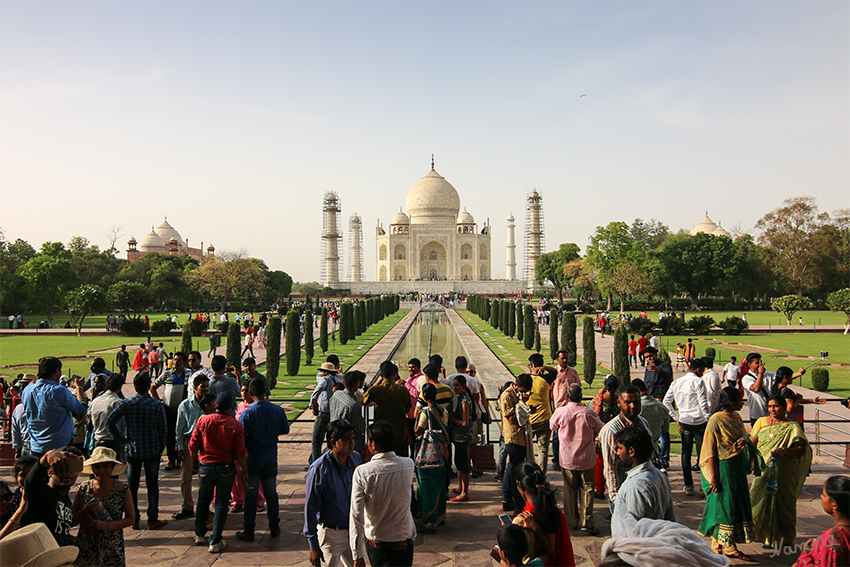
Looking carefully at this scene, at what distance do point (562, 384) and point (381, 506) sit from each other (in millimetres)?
3299

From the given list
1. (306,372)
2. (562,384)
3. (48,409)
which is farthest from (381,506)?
(306,372)

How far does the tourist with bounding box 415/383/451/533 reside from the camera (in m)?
4.06

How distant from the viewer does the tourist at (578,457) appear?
4004 millimetres

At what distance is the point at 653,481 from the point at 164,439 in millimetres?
3338

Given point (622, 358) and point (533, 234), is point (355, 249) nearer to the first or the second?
point (533, 234)

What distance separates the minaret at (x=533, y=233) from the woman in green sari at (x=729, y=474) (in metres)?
55.8

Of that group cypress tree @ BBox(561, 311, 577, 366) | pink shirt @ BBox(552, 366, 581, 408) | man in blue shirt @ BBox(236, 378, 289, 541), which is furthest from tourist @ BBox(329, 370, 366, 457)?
cypress tree @ BBox(561, 311, 577, 366)

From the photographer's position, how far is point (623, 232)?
1307 inches

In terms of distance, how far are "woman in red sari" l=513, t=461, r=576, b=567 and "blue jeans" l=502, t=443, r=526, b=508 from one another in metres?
1.78

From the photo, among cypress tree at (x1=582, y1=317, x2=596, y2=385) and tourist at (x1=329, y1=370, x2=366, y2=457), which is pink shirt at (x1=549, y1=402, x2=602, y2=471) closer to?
tourist at (x1=329, y1=370, x2=366, y2=457)

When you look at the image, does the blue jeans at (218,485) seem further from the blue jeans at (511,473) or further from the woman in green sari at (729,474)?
the woman in green sari at (729,474)

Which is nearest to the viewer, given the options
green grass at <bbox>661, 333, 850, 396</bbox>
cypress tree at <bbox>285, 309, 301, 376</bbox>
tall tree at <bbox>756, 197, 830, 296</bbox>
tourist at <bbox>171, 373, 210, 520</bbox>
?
tourist at <bbox>171, 373, 210, 520</bbox>

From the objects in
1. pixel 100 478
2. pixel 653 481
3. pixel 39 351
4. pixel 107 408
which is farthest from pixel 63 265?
pixel 653 481

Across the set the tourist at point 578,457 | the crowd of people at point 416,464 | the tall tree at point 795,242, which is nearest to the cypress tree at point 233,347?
the crowd of people at point 416,464
